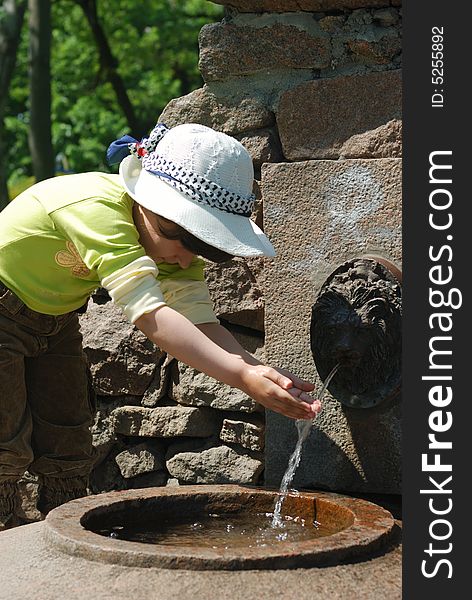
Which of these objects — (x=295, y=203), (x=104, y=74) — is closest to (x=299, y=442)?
(x=295, y=203)

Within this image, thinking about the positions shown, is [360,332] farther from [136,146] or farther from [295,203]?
[136,146]

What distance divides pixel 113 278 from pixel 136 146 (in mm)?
431

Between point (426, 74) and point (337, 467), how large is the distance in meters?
1.16

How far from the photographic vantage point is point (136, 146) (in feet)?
8.61

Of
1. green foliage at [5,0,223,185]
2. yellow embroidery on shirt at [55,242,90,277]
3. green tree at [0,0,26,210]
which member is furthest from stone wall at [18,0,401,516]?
green foliage at [5,0,223,185]

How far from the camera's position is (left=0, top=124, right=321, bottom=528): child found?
2.35m

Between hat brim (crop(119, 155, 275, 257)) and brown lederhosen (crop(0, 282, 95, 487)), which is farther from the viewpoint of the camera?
brown lederhosen (crop(0, 282, 95, 487))

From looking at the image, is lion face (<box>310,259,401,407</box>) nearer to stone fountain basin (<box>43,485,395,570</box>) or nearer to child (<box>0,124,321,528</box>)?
child (<box>0,124,321,528</box>)

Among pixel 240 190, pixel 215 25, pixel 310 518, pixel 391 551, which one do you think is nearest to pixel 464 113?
pixel 240 190

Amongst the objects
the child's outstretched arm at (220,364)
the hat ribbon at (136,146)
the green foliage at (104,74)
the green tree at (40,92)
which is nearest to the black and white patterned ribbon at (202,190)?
the hat ribbon at (136,146)

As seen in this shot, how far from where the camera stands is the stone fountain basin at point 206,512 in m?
1.94

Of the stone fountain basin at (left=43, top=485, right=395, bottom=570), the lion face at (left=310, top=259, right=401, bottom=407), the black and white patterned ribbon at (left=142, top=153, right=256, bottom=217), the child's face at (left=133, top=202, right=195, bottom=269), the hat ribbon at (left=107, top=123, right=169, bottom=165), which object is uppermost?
the hat ribbon at (left=107, top=123, right=169, bottom=165)

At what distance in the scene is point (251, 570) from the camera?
6.35 ft

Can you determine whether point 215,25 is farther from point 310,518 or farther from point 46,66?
point 46,66
